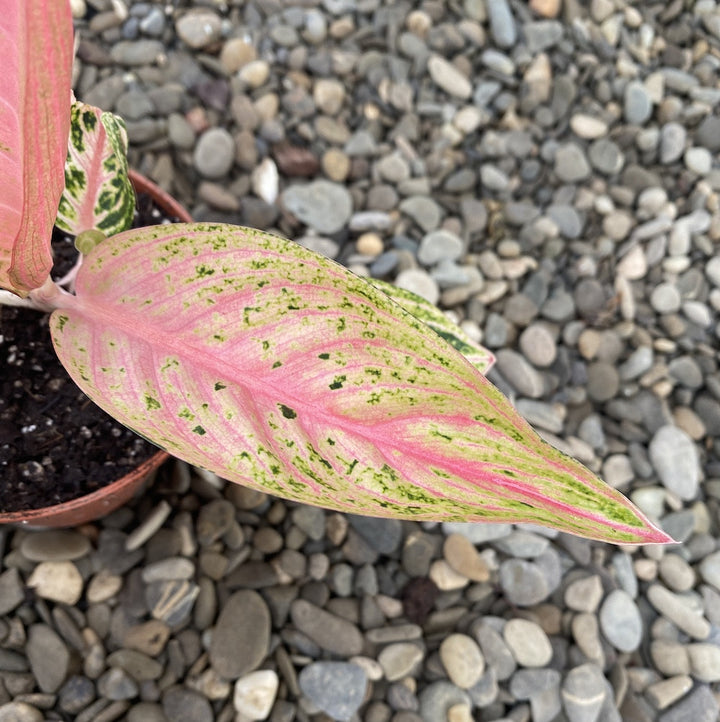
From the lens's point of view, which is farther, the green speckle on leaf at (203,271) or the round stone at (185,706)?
the round stone at (185,706)

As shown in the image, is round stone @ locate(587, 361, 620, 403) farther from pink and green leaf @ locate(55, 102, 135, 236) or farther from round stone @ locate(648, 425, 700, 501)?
pink and green leaf @ locate(55, 102, 135, 236)

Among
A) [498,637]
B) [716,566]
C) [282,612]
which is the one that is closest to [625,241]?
[716,566]

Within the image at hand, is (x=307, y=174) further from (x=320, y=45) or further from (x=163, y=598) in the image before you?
(x=163, y=598)

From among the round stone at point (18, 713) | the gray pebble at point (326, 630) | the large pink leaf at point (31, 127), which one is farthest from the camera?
the gray pebble at point (326, 630)

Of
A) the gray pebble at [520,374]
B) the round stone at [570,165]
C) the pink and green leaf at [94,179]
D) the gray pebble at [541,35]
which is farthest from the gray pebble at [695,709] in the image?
the gray pebble at [541,35]

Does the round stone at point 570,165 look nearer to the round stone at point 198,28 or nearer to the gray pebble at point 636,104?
the gray pebble at point 636,104

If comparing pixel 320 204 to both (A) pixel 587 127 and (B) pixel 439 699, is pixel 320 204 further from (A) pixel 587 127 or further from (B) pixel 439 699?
(B) pixel 439 699

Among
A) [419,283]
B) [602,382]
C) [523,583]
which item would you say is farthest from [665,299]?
[523,583]
